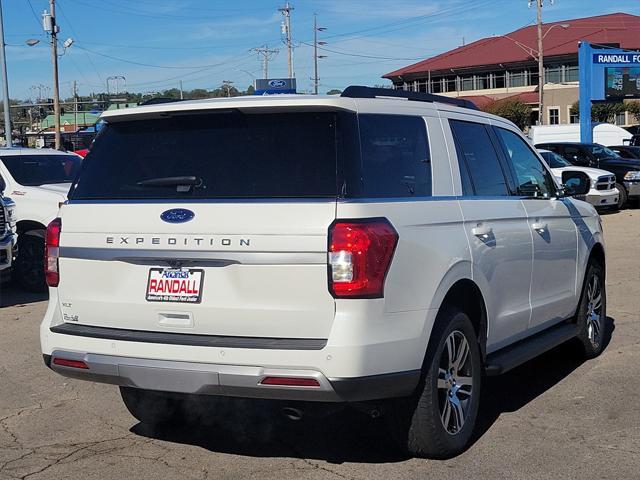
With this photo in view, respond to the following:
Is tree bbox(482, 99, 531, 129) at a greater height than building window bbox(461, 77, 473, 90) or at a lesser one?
lesser

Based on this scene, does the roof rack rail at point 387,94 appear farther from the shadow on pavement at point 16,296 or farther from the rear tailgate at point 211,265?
the shadow on pavement at point 16,296

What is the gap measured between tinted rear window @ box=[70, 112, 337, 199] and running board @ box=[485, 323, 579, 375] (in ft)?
5.90

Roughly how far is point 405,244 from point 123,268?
1.48 m

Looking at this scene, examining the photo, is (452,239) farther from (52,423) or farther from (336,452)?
(52,423)

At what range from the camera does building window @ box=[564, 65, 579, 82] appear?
70.9 m

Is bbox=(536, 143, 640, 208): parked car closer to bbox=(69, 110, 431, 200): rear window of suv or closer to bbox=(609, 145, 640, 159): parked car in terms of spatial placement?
bbox=(609, 145, 640, 159): parked car

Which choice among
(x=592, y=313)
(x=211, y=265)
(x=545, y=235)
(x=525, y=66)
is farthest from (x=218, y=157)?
(x=525, y=66)

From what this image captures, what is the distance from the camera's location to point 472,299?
5059 millimetres

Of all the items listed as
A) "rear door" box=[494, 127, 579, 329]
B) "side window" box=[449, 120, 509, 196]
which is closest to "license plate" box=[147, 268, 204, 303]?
"side window" box=[449, 120, 509, 196]

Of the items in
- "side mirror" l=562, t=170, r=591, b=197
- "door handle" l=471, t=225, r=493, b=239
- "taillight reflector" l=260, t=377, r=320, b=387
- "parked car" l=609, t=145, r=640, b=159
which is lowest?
"taillight reflector" l=260, t=377, r=320, b=387

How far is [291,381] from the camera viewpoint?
407cm

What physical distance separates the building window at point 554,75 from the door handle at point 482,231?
70397 mm

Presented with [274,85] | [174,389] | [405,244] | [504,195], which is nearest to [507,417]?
[504,195]

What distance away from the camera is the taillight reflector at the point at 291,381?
405 centimetres
